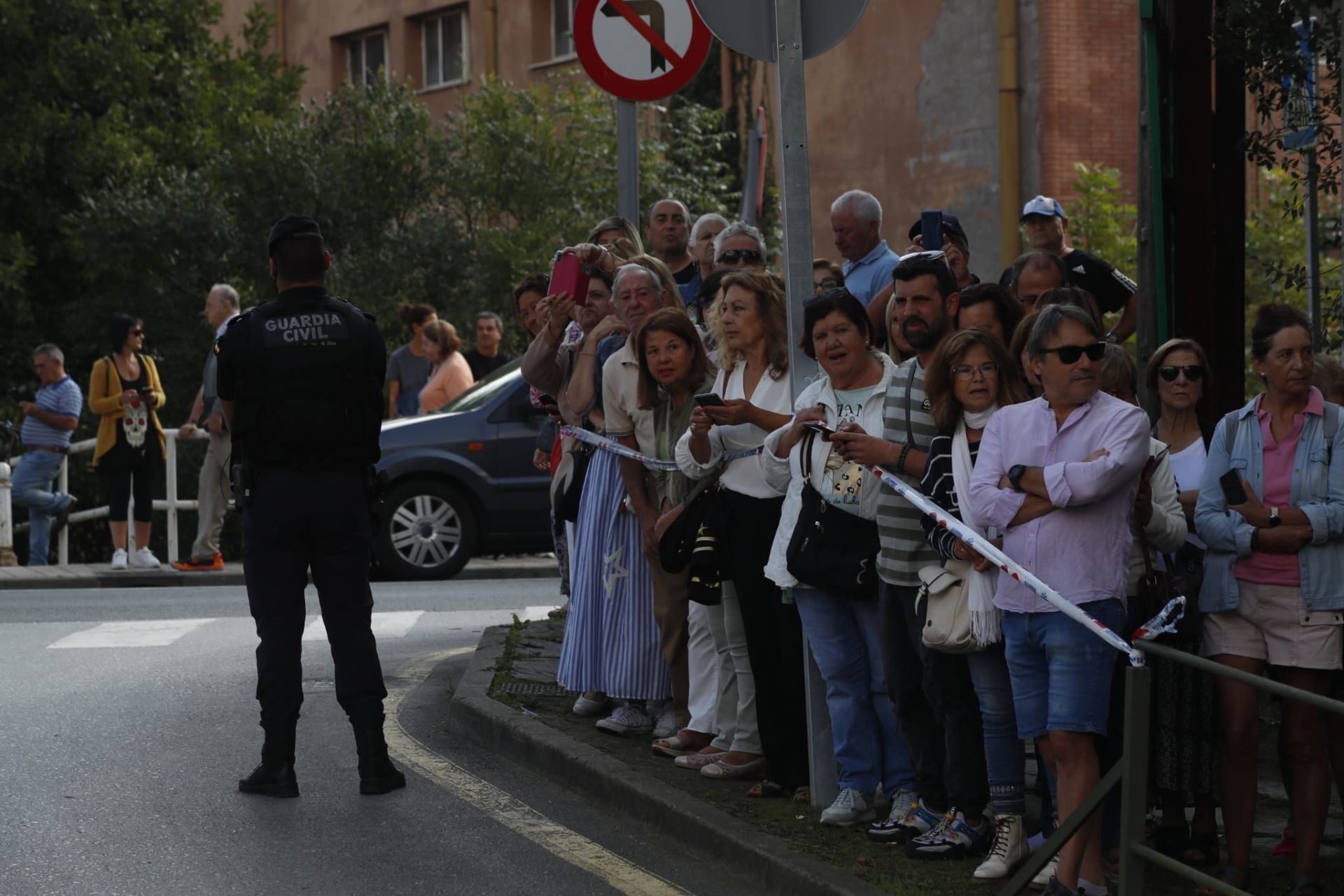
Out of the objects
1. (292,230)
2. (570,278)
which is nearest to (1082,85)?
(570,278)

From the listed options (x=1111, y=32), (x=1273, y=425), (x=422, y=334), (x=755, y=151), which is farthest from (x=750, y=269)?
(x=1111, y=32)

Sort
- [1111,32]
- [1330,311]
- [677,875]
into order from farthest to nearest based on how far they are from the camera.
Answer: [1111,32]
[1330,311]
[677,875]

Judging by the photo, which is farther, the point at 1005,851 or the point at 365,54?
the point at 365,54

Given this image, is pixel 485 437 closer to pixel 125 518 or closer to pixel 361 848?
pixel 125 518

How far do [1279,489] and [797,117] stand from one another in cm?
207

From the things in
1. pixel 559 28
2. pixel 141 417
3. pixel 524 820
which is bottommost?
pixel 524 820

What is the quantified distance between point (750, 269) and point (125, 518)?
11169 millimetres

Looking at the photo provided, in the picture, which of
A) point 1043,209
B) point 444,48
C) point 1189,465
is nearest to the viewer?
point 1189,465

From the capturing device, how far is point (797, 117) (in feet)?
22.9

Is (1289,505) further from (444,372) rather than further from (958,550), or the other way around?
(444,372)

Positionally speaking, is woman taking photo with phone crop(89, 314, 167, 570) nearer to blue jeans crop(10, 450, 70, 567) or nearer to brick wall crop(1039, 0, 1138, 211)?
blue jeans crop(10, 450, 70, 567)

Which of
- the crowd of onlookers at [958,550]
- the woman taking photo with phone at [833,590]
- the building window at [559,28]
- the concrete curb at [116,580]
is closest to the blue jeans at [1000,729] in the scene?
the crowd of onlookers at [958,550]

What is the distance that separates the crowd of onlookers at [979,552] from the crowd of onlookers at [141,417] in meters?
8.70

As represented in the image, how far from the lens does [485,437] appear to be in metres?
16.8
